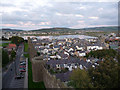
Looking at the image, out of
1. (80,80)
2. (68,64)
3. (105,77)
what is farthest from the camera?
(68,64)

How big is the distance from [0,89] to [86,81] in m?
11.7

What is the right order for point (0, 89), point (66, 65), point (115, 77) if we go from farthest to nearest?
point (66, 65), point (0, 89), point (115, 77)

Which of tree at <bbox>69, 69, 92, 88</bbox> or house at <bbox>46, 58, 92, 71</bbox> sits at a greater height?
tree at <bbox>69, 69, 92, 88</bbox>

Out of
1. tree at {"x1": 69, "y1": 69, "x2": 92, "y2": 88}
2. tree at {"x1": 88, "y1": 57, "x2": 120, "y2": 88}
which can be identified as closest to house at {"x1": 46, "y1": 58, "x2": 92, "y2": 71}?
tree at {"x1": 88, "y1": 57, "x2": 120, "y2": 88}

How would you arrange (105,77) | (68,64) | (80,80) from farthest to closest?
(68,64), (80,80), (105,77)

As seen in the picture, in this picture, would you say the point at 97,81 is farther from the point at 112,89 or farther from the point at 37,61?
the point at 37,61

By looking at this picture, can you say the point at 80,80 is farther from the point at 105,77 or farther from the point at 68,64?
the point at 68,64

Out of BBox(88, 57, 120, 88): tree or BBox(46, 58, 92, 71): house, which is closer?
BBox(88, 57, 120, 88): tree

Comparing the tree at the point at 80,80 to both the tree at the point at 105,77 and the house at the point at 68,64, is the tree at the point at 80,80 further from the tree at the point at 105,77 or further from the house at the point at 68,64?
the house at the point at 68,64

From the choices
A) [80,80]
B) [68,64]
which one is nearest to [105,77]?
[80,80]

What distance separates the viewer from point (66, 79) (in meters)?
17.5

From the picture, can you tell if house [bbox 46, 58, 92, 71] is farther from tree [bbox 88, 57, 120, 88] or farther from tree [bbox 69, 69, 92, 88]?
tree [bbox 69, 69, 92, 88]

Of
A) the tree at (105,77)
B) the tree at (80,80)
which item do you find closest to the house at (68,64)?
the tree at (105,77)

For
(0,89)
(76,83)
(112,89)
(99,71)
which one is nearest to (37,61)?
(0,89)
